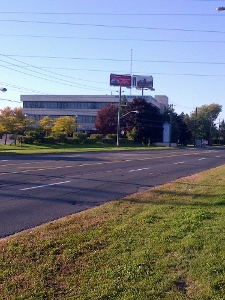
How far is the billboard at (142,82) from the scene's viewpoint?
108625 mm

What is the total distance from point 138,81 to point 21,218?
10037 centimetres

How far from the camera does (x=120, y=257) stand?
689cm

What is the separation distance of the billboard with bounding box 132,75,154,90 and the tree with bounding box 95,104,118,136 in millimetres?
17278

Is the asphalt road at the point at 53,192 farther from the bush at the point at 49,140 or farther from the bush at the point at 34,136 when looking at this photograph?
the bush at the point at 49,140

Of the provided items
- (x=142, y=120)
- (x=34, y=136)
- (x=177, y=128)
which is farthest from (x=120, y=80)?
(x=34, y=136)

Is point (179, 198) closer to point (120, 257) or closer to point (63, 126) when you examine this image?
point (120, 257)

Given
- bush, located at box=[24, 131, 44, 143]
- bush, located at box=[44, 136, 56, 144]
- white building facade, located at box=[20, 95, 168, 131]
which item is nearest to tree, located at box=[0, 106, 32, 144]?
bush, located at box=[24, 131, 44, 143]

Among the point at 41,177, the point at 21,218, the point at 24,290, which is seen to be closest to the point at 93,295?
the point at 24,290

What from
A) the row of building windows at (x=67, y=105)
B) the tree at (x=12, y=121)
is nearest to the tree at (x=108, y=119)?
the row of building windows at (x=67, y=105)

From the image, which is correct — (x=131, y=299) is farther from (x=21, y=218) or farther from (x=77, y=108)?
(x=77, y=108)

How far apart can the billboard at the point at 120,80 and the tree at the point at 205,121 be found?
118 feet

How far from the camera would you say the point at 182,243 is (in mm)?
7664

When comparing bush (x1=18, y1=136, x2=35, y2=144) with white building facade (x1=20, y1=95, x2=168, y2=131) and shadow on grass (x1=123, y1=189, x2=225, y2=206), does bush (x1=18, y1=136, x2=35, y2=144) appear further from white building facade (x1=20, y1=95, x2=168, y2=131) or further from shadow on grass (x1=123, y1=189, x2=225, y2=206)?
shadow on grass (x1=123, y1=189, x2=225, y2=206)

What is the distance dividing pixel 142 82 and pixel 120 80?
19126 mm
